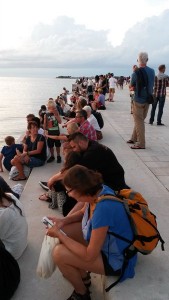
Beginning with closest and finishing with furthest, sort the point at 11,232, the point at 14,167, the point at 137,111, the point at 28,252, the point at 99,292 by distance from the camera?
the point at 99,292
the point at 11,232
the point at 28,252
the point at 14,167
the point at 137,111

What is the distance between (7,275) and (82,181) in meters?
1.16

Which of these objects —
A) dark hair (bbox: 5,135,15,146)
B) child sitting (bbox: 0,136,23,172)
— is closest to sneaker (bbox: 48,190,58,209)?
child sitting (bbox: 0,136,23,172)

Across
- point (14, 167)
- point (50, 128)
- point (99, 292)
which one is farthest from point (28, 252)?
point (50, 128)

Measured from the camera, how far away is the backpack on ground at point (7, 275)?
2.86m

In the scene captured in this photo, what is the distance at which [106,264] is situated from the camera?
2.72m

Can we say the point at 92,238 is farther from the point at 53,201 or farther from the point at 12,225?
the point at 53,201

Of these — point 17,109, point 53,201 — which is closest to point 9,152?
point 53,201

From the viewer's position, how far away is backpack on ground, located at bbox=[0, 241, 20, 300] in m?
2.86

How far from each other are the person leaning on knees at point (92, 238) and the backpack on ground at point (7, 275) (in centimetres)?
45

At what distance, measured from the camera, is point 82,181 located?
255 centimetres

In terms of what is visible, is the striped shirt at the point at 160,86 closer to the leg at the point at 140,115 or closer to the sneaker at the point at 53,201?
the leg at the point at 140,115

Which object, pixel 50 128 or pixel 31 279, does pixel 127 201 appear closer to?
pixel 31 279

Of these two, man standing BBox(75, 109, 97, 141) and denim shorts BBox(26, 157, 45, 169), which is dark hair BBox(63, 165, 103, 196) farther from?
denim shorts BBox(26, 157, 45, 169)

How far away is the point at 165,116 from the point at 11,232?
10992 millimetres
